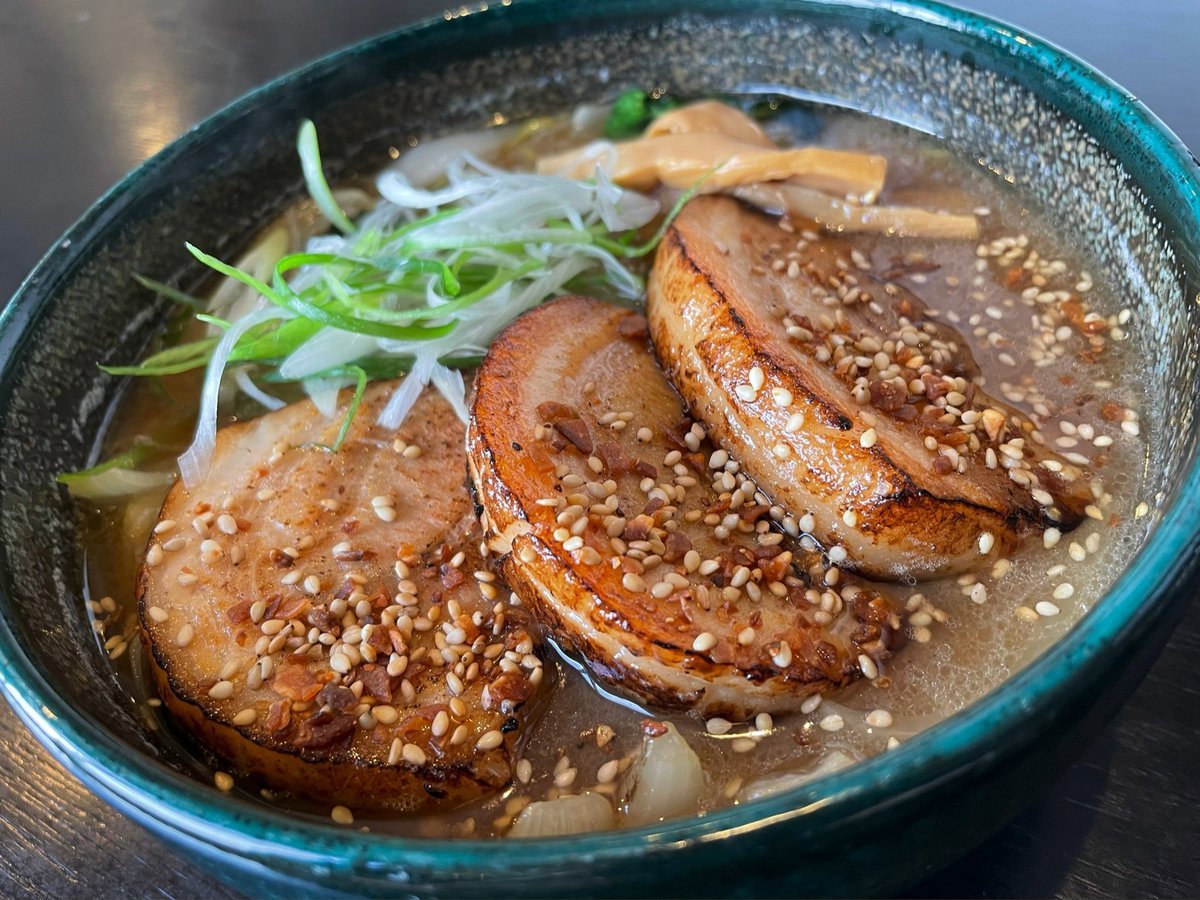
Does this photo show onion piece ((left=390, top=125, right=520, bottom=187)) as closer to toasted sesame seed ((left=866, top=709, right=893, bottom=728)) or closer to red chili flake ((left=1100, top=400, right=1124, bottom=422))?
red chili flake ((left=1100, top=400, right=1124, bottom=422))

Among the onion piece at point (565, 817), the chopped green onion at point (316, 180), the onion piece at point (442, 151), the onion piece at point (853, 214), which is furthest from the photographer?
the onion piece at point (442, 151)

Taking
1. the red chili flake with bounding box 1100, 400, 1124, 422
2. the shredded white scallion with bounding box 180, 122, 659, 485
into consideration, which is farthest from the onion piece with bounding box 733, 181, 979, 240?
the red chili flake with bounding box 1100, 400, 1124, 422

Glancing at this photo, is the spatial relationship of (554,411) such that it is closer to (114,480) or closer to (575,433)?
(575,433)

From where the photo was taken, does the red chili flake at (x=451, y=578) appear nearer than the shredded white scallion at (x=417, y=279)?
Yes

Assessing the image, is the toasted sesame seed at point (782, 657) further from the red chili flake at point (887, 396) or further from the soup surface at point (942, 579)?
the red chili flake at point (887, 396)

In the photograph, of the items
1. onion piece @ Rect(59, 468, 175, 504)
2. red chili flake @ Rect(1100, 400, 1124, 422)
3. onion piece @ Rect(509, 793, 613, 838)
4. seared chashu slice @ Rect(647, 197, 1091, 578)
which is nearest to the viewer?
onion piece @ Rect(509, 793, 613, 838)

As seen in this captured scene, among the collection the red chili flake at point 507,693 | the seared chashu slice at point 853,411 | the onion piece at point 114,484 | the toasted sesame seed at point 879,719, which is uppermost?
the seared chashu slice at point 853,411

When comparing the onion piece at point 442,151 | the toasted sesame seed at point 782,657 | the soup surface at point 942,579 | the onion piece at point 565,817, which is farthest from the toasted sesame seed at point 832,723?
the onion piece at point 442,151
